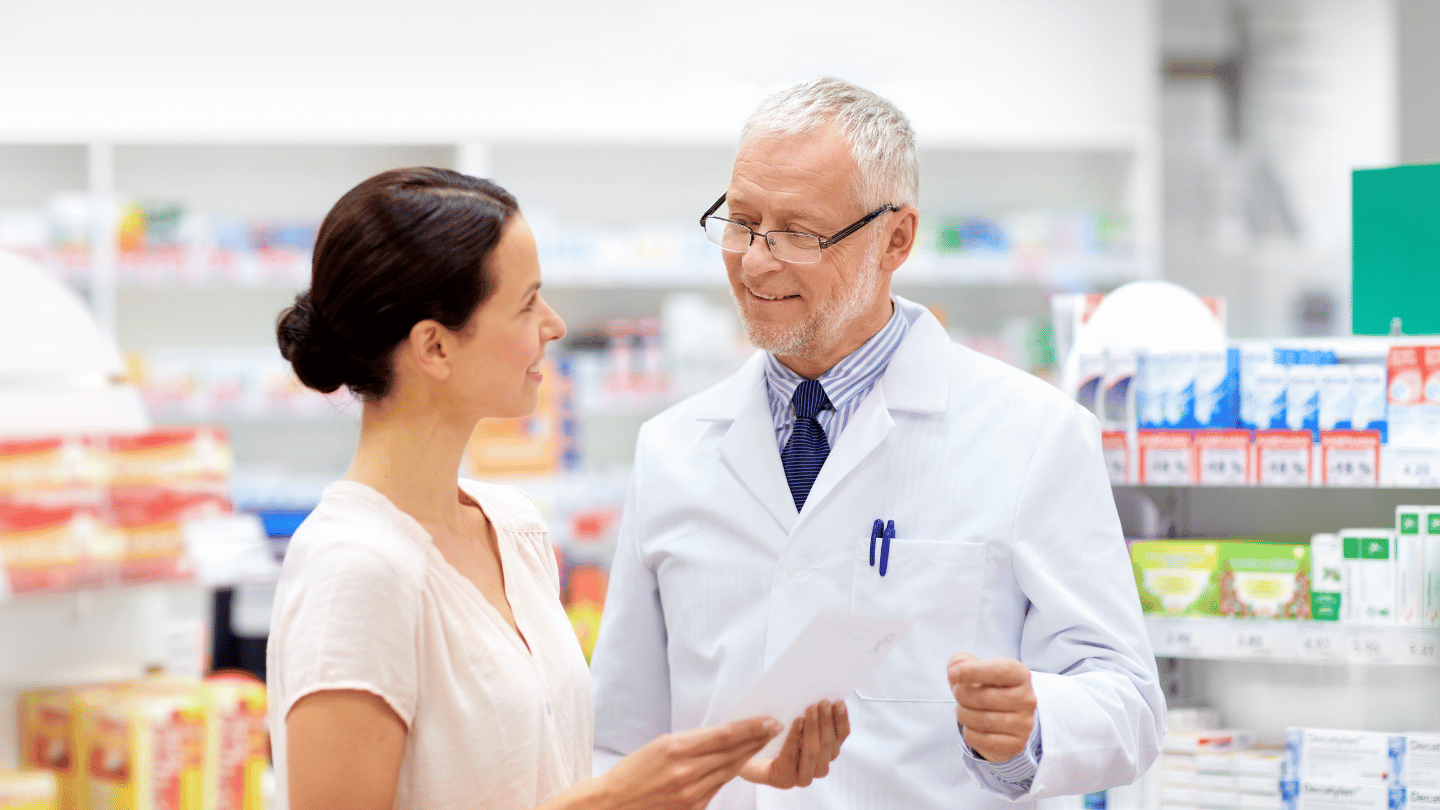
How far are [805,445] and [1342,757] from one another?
97 centimetres

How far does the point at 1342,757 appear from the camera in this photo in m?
1.87

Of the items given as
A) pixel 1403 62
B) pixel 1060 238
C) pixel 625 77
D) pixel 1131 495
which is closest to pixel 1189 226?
pixel 1060 238

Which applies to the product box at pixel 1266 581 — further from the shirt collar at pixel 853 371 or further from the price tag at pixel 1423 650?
the shirt collar at pixel 853 371

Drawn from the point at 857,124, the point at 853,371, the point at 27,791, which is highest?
the point at 857,124

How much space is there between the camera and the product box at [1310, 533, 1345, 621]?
1.87 m

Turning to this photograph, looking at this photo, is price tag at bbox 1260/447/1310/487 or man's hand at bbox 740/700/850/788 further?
price tag at bbox 1260/447/1310/487

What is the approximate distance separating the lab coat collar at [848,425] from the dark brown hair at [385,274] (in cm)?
52

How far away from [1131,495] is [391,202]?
4.52 ft

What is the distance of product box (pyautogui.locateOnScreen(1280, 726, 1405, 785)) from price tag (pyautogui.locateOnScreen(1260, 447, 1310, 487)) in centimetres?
38

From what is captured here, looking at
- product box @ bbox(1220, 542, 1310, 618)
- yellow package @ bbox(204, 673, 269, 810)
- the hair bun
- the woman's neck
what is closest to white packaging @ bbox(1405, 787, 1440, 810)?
product box @ bbox(1220, 542, 1310, 618)

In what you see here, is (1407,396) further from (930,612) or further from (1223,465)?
(930,612)

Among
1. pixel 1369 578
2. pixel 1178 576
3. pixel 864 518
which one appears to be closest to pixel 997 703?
pixel 864 518

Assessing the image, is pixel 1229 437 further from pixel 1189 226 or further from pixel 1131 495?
pixel 1189 226

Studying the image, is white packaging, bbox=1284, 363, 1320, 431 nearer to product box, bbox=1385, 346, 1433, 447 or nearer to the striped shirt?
product box, bbox=1385, 346, 1433, 447
